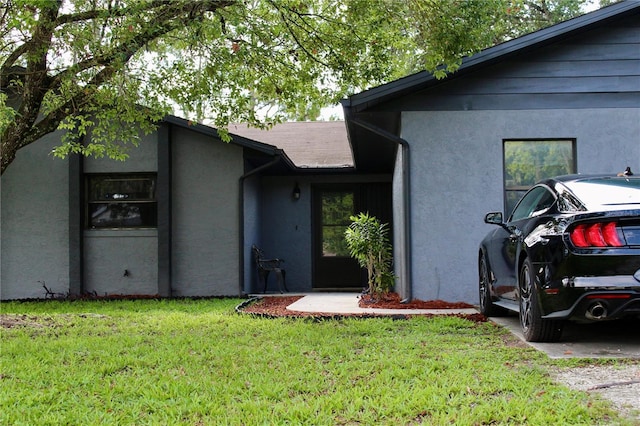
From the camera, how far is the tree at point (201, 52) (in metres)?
8.12

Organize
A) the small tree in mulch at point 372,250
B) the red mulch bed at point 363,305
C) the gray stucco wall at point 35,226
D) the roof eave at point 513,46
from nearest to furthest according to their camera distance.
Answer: the red mulch bed at point 363,305, the roof eave at point 513,46, the small tree in mulch at point 372,250, the gray stucco wall at point 35,226

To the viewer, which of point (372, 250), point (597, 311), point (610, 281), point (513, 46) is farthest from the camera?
point (372, 250)

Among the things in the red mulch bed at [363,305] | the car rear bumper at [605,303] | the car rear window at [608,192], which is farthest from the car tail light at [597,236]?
the red mulch bed at [363,305]

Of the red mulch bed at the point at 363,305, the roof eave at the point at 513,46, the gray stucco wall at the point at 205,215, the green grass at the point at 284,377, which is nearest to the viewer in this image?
the green grass at the point at 284,377

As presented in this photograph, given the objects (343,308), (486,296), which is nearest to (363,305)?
(343,308)

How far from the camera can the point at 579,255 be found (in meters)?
5.20

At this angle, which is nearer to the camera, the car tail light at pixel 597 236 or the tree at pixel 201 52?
the car tail light at pixel 597 236

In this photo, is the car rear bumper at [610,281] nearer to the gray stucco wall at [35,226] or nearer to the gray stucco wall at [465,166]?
the gray stucco wall at [465,166]

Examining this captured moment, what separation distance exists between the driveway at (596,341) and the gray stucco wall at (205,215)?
258 inches

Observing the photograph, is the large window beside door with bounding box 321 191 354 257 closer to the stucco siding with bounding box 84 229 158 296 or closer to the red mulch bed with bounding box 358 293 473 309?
the stucco siding with bounding box 84 229 158 296

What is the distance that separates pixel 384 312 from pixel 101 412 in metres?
5.62

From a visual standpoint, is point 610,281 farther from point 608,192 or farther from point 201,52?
point 201,52

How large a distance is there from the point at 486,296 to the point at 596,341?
6.85 ft

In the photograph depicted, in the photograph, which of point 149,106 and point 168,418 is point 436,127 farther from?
point 168,418
